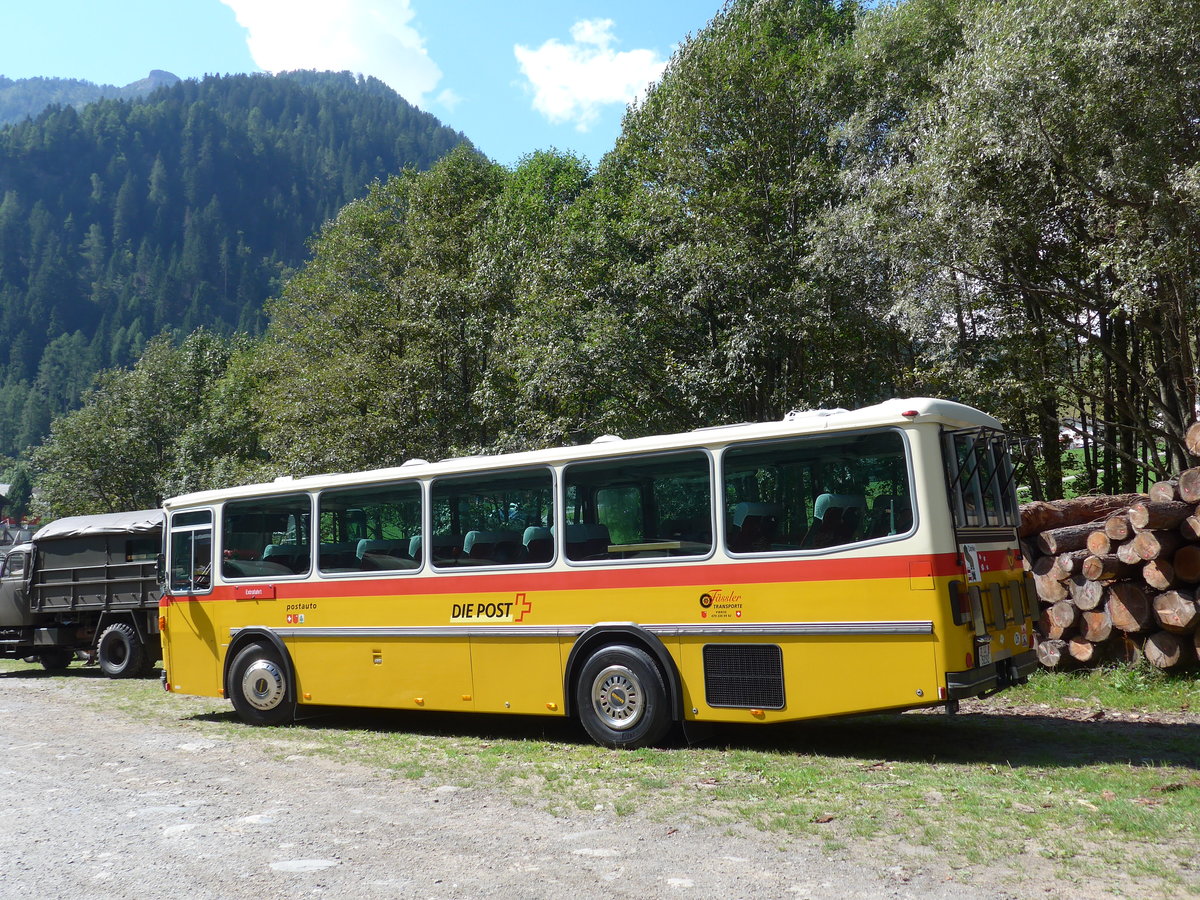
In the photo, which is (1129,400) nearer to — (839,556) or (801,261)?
(801,261)

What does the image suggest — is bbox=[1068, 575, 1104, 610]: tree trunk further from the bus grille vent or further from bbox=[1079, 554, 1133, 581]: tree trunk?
the bus grille vent

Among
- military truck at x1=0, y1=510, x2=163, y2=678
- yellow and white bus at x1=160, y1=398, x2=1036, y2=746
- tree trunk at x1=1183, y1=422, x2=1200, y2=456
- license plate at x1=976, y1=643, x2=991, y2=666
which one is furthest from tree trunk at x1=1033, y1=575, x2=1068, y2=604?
military truck at x1=0, y1=510, x2=163, y2=678

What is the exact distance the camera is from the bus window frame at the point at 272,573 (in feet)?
35.7

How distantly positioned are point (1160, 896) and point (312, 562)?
27.6 ft

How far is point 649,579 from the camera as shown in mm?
8672

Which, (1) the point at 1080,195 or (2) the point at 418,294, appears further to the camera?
(2) the point at 418,294

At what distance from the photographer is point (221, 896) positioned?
4945 mm

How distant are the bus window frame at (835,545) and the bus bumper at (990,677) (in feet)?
3.47

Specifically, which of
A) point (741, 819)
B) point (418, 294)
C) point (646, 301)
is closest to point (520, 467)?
point (741, 819)

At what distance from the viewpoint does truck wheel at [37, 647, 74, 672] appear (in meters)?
18.8

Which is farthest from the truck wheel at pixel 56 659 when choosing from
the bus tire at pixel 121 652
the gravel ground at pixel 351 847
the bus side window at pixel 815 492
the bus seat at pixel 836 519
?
the bus seat at pixel 836 519

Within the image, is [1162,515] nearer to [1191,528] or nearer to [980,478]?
[1191,528]

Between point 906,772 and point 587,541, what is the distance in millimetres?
3250

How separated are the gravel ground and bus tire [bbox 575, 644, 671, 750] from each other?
176cm
